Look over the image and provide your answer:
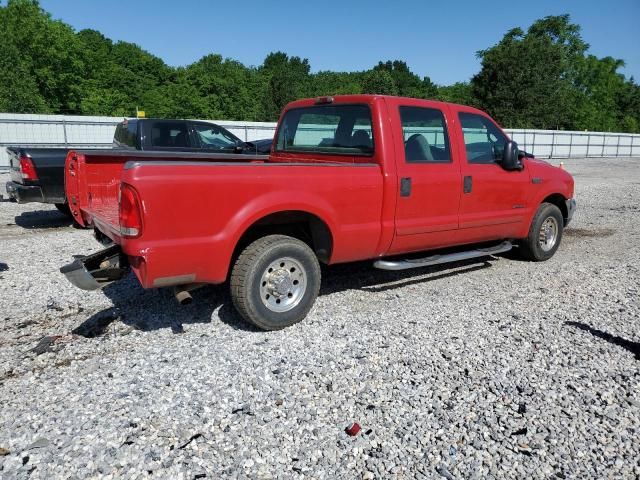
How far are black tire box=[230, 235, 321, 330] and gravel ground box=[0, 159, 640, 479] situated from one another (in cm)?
17

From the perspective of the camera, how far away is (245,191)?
388cm

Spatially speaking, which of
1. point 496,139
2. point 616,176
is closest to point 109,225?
point 496,139

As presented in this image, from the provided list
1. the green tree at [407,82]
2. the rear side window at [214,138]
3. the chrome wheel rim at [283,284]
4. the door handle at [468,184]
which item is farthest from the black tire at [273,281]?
the green tree at [407,82]

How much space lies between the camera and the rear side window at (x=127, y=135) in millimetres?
10062

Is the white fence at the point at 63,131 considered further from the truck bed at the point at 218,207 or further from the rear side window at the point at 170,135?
the truck bed at the point at 218,207

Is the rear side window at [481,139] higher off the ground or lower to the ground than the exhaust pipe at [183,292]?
higher

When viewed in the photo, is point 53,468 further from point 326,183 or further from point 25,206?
point 25,206

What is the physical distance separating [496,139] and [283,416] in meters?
4.16

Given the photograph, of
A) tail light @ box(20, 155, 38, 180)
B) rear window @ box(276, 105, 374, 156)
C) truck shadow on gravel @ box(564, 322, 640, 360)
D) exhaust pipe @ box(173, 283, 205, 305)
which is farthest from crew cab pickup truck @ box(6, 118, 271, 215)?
truck shadow on gravel @ box(564, 322, 640, 360)

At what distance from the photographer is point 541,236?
6.62 m

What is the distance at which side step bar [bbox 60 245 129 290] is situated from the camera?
3703mm

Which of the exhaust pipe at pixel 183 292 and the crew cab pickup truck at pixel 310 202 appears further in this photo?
the exhaust pipe at pixel 183 292

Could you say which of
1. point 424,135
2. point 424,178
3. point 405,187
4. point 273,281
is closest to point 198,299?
point 273,281

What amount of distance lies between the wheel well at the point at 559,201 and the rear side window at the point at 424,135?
2196 mm
